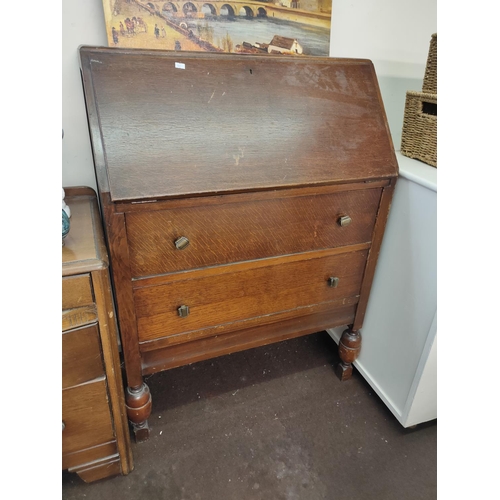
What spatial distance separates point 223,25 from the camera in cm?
116

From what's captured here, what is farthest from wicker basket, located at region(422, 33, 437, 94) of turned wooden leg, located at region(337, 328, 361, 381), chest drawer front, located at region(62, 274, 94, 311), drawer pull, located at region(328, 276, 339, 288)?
chest drawer front, located at region(62, 274, 94, 311)

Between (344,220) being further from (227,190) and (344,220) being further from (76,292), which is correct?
(76,292)

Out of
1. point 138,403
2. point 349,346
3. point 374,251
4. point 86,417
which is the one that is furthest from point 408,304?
point 86,417

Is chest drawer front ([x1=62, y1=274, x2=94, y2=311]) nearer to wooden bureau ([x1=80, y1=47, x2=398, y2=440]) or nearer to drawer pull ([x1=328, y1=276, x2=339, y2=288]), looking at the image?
wooden bureau ([x1=80, y1=47, x2=398, y2=440])

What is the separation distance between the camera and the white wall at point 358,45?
1085mm

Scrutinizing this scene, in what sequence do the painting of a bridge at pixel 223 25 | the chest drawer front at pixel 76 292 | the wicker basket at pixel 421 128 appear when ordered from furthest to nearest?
the wicker basket at pixel 421 128
the painting of a bridge at pixel 223 25
the chest drawer front at pixel 76 292

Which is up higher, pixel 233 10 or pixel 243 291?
pixel 233 10

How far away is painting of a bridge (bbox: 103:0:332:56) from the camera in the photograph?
42.3 inches

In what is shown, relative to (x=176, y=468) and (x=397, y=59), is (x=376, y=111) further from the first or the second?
(x=176, y=468)

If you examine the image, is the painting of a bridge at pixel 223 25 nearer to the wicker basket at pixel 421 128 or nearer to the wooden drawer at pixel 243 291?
the wicker basket at pixel 421 128

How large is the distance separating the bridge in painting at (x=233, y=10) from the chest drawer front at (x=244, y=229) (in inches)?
24.2

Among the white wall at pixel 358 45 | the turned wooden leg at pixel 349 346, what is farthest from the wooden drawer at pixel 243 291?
the white wall at pixel 358 45

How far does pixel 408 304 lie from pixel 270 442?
2.12ft

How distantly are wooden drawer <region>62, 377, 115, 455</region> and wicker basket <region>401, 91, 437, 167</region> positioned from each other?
1179 mm
